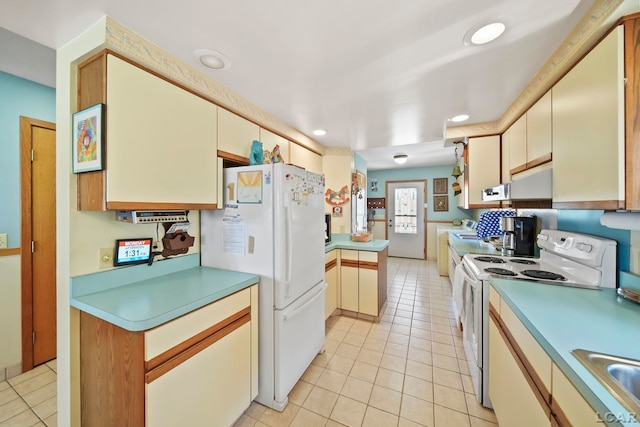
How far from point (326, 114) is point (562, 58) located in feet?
5.50

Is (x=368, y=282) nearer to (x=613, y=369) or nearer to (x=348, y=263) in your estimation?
(x=348, y=263)

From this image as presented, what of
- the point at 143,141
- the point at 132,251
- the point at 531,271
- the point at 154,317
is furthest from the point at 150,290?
the point at 531,271

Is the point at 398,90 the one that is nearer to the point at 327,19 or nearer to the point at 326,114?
the point at 326,114

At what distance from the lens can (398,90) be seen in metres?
1.87

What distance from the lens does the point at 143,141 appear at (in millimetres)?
1303

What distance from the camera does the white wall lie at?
1.79 meters

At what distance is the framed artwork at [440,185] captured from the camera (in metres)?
5.77

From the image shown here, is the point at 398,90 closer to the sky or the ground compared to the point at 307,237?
closer to the sky

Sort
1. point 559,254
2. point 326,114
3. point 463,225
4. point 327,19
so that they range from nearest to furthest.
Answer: point 327,19, point 559,254, point 326,114, point 463,225

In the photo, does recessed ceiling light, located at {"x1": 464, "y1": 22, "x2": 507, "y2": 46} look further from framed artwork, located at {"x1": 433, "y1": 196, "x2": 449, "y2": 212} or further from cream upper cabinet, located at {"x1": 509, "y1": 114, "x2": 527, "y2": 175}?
framed artwork, located at {"x1": 433, "y1": 196, "x2": 449, "y2": 212}

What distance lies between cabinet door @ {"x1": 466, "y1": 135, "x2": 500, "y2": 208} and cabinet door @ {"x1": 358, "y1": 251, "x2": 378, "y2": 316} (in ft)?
4.25

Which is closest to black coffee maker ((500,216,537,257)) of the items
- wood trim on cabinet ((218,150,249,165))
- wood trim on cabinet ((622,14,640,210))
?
wood trim on cabinet ((622,14,640,210))

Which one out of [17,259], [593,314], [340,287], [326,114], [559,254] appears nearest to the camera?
[593,314]

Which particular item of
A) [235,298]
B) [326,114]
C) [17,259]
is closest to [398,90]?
[326,114]
